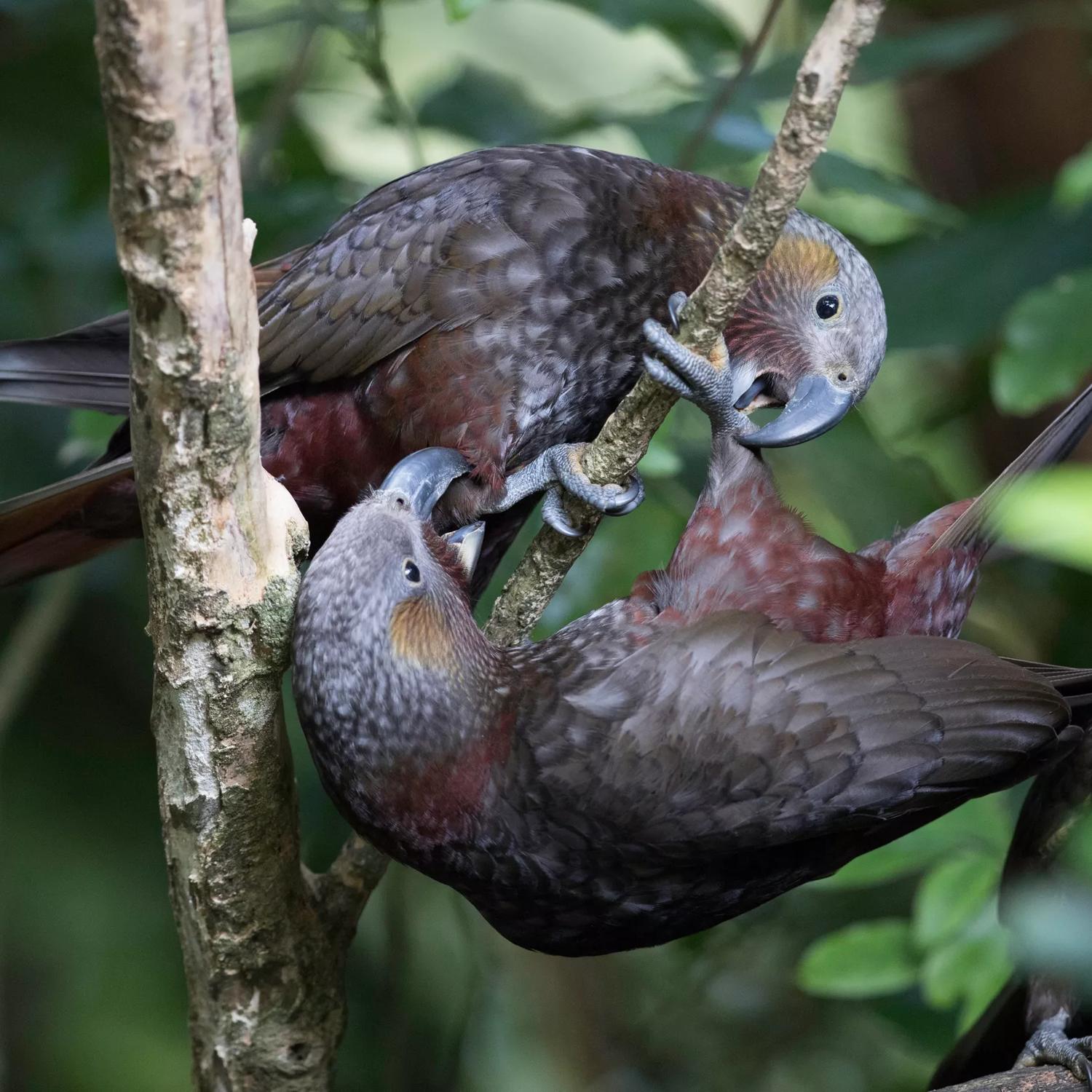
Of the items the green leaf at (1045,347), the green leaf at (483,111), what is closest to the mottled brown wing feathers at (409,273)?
the green leaf at (483,111)

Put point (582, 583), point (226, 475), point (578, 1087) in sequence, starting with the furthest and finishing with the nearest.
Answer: point (578, 1087) → point (582, 583) → point (226, 475)

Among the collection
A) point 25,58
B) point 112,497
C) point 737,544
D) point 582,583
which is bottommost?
point 737,544

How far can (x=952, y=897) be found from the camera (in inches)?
110

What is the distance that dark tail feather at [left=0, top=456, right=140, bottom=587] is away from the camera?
258 centimetres

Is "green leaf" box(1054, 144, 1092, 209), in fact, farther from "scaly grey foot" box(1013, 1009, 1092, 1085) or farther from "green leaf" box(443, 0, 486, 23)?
"scaly grey foot" box(1013, 1009, 1092, 1085)

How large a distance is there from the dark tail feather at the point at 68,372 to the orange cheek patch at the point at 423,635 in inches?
38.3

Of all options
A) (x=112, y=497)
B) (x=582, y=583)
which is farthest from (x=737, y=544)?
(x=112, y=497)

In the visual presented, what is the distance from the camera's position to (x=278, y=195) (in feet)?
11.4

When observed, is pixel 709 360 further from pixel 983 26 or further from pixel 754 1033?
pixel 754 1033

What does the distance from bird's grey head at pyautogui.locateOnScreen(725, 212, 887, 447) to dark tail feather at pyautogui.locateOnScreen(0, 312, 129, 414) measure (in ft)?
4.51

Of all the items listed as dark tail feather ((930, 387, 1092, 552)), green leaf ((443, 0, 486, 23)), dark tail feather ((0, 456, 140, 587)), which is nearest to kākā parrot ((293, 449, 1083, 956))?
dark tail feather ((930, 387, 1092, 552))

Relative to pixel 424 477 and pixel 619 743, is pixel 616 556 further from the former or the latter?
pixel 619 743

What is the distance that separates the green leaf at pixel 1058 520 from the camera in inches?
35.2

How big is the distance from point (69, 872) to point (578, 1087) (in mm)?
1907
